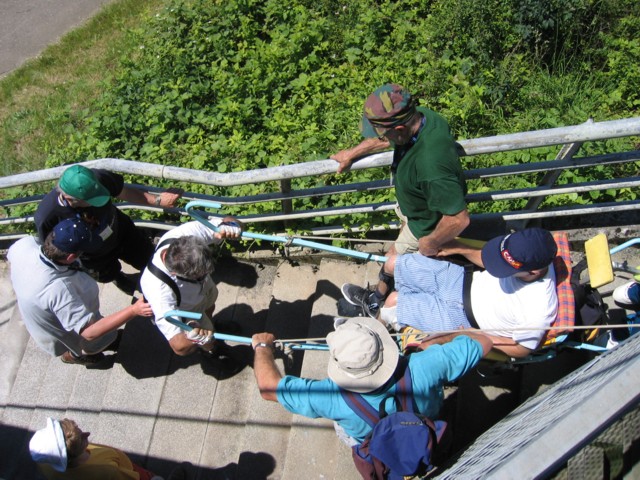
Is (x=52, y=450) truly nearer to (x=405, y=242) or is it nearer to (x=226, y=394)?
(x=226, y=394)

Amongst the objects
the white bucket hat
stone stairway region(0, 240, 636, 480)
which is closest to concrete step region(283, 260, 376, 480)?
stone stairway region(0, 240, 636, 480)

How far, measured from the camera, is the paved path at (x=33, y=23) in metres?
9.55

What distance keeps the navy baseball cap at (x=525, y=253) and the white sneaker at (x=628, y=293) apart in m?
1.11

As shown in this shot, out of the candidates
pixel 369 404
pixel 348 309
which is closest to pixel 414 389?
pixel 369 404

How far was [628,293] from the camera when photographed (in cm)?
395

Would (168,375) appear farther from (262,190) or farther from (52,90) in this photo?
(52,90)

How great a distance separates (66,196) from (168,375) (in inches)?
74.7

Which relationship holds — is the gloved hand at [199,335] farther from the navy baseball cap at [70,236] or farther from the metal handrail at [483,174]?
the metal handrail at [483,174]

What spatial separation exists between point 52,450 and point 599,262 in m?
3.80

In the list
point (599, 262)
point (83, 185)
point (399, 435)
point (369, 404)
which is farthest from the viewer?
point (83, 185)

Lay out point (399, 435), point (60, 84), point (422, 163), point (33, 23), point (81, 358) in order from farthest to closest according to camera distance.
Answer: point (33, 23) < point (60, 84) < point (81, 358) < point (422, 163) < point (399, 435)

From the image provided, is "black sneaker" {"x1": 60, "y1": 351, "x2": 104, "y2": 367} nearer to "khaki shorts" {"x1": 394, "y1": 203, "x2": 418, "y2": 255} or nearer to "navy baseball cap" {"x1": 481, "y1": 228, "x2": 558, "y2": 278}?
"khaki shorts" {"x1": 394, "y1": 203, "x2": 418, "y2": 255}

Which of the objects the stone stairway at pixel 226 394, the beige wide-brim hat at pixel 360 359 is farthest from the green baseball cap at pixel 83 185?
the beige wide-brim hat at pixel 360 359

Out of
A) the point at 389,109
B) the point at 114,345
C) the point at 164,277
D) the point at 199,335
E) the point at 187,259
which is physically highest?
the point at 389,109
